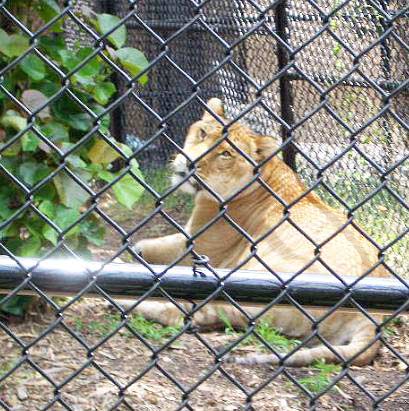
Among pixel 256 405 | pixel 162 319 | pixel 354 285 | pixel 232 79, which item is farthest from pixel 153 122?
pixel 354 285

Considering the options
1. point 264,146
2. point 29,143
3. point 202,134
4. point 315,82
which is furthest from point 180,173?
point 29,143

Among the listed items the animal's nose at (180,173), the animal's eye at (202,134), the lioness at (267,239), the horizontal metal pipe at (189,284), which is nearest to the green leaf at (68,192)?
the lioness at (267,239)

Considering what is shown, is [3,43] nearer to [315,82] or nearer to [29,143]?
[29,143]

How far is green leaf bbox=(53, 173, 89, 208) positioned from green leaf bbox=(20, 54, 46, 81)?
1.43 feet

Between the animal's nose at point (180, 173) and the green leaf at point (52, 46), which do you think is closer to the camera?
the green leaf at point (52, 46)

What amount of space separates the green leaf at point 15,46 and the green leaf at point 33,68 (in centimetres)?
19

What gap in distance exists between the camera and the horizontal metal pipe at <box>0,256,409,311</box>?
2490mm

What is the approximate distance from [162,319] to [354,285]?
7.58 ft

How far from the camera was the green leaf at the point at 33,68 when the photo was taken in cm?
375

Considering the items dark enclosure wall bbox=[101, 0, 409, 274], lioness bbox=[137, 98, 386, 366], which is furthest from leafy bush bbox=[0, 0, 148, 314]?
lioness bbox=[137, 98, 386, 366]

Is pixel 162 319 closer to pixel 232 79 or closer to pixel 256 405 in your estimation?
pixel 256 405

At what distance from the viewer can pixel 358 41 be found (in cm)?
522

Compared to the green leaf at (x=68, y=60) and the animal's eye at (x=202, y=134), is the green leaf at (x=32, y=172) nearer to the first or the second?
the green leaf at (x=68, y=60)

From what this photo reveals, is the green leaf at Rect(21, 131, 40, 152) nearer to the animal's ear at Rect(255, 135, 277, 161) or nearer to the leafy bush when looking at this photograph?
the leafy bush
